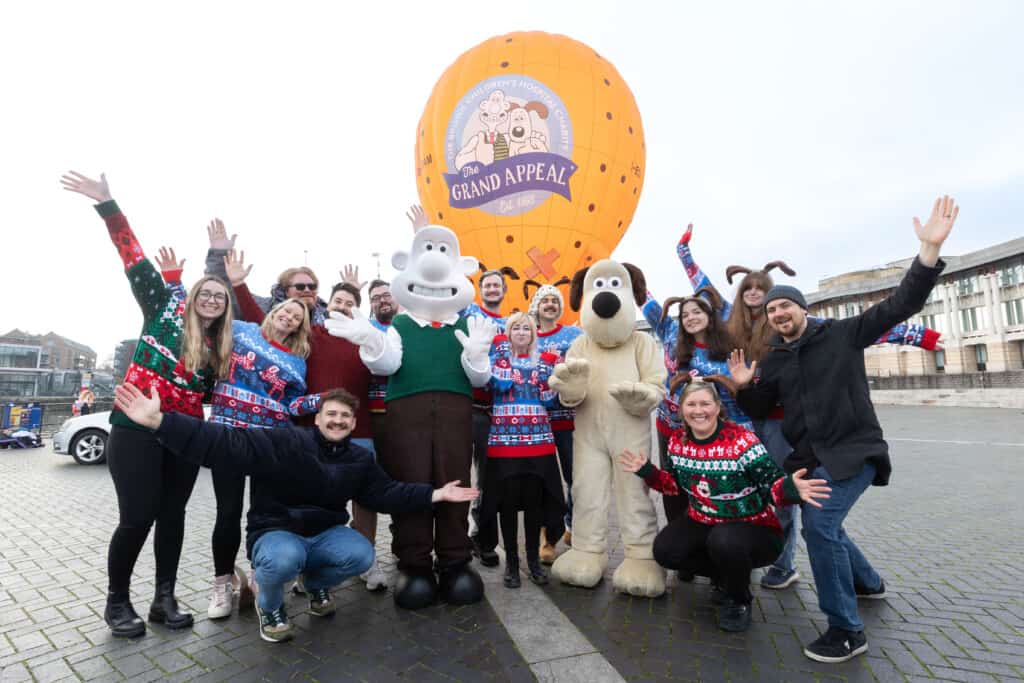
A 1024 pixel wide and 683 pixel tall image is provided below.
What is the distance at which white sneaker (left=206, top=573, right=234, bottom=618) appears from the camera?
11.7 ft

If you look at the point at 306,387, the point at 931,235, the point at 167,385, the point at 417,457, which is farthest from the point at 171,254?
the point at 931,235

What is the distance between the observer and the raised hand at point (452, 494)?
353 cm

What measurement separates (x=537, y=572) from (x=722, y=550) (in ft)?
4.71

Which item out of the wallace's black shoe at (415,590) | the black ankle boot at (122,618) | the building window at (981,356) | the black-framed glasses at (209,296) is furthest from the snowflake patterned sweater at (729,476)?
the building window at (981,356)

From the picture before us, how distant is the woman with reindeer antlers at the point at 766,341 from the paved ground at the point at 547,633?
20cm

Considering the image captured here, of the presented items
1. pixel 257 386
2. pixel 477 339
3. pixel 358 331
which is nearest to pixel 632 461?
A: pixel 477 339

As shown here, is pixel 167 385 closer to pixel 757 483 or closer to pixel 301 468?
pixel 301 468

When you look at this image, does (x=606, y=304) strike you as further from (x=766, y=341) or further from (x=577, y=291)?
(x=766, y=341)

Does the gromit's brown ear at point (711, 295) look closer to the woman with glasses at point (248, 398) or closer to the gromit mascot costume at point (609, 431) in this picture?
the gromit mascot costume at point (609, 431)

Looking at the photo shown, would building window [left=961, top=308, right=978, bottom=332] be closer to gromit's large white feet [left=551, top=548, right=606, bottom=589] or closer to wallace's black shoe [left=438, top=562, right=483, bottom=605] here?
gromit's large white feet [left=551, top=548, right=606, bottom=589]

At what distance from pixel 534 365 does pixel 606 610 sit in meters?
1.72

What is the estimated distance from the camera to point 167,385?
11.1 feet

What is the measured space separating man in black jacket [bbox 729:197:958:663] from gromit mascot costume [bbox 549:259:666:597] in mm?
989

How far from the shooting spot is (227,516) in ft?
11.6
